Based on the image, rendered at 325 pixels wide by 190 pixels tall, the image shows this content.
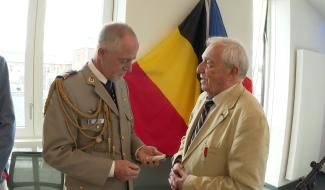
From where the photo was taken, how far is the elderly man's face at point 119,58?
47.4 inches

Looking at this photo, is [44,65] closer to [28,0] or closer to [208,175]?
[28,0]

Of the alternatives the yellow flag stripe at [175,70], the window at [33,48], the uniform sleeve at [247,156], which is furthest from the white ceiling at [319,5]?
the uniform sleeve at [247,156]

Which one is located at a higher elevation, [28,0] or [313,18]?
[313,18]

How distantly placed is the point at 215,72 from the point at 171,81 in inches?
41.1

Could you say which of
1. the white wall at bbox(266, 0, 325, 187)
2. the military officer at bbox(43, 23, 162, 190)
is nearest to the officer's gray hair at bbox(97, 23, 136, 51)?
the military officer at bbox(43, 23, 162, 190)

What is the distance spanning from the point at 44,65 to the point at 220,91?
60.4 inches

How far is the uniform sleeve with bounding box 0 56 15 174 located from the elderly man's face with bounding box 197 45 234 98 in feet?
3.01

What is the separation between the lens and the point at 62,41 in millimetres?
2406

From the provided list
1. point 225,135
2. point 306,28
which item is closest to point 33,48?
point 225,135

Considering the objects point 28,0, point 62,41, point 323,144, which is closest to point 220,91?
point 62,41

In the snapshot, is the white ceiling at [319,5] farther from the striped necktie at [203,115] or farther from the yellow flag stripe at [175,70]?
the striped necktie at [203,115]

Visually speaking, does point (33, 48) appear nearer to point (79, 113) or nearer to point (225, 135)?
point (79, 113)

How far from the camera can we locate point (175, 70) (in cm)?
243

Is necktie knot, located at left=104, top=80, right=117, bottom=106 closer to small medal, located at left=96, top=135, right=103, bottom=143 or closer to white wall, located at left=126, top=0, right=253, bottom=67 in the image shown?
small medal, located at left=96, top=135, right=103, bottom=143
